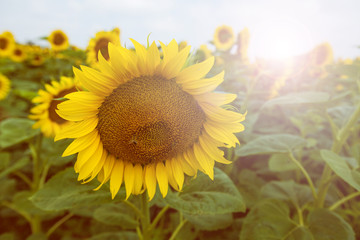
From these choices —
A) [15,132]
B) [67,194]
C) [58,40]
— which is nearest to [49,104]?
[15,132]

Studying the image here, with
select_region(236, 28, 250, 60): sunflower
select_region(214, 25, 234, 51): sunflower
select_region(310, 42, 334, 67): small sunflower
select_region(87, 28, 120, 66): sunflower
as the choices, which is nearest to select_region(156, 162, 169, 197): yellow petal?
Answer: select_region(87, 28, 120, 66): sunflower

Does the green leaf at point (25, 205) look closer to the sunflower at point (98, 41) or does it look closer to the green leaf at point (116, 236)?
the green leaf at point (116, 236)

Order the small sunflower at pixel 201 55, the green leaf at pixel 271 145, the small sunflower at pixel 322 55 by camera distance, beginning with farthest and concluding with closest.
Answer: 1. the small sunflower at pixel 322 55
2. the green leaf at pixel 271 145
3. the small sunflower at pixel 201 55

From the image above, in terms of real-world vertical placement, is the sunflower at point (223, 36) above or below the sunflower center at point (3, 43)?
above

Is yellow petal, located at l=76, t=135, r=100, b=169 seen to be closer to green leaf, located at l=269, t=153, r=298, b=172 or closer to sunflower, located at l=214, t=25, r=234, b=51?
green leaf, located at l=269, t=153, r=298, b=172

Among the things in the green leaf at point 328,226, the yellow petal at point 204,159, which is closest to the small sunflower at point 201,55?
the yellow petal at point 204,159

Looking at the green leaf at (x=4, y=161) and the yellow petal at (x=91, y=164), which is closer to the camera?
the yellow petal at (x=91, y=164)

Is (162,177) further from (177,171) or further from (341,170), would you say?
(341,170)
